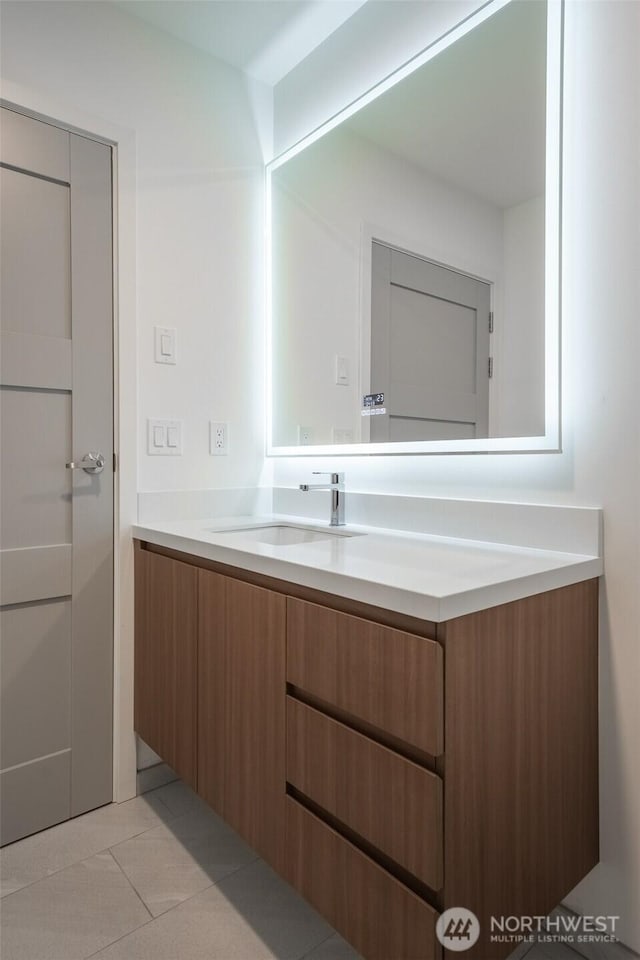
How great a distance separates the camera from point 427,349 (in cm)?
156

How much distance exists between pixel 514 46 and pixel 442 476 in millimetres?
1026

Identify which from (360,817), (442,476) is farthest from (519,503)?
(360,817)

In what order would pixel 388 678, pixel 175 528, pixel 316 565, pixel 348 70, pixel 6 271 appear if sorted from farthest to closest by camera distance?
pixel 348 70 < pixel 175 528 < pixel 6 271 < pixel 316 565 < pixel 388 678

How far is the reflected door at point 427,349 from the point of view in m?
1.43

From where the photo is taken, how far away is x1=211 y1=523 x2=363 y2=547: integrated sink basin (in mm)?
1656

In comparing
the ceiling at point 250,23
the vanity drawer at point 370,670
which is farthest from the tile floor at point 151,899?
the ceiling at point 250,23

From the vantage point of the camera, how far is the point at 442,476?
1.49m

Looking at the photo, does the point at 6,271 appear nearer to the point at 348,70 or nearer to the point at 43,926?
the point at 348,70

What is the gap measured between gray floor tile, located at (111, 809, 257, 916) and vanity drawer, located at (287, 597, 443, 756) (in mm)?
697

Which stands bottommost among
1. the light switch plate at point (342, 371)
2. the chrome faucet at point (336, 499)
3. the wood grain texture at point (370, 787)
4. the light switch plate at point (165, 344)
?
the wood grain texture at point (370, 787)

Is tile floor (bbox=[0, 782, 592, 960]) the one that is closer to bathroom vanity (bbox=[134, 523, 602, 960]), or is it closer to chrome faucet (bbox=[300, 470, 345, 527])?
bathroom vanity (bbox=[134, 523, 602, 960])

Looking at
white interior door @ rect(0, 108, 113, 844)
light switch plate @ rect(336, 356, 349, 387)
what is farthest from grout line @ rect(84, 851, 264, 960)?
light switch plate @ rect(336, 356, 349, 387)

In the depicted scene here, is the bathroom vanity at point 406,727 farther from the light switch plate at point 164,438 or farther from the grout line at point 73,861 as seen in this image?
the light switch plate at point 164,438

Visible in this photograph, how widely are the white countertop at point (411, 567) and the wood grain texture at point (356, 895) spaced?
17.6 inches
